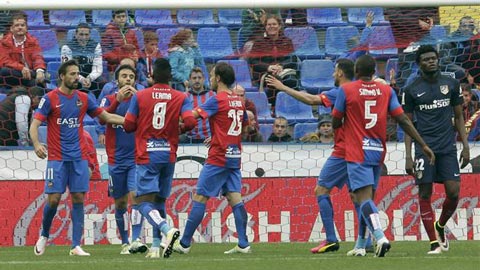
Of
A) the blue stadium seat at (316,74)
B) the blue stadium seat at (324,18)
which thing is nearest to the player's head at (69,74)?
the blue stadium seat at (316,74)

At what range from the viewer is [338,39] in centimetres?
1673

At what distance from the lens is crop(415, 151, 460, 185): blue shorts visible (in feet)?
39.3

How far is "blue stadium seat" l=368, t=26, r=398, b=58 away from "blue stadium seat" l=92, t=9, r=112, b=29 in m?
3.63

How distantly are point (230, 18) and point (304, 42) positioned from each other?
144cm

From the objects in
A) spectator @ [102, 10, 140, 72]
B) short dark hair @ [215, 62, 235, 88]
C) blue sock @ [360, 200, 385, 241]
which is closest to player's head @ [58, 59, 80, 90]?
short dark hair @ [215, 62, 235, 88]

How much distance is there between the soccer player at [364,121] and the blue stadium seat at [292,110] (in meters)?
5.18

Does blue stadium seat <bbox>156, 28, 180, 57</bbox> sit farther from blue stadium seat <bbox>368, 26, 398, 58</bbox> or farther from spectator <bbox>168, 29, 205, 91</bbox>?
blue stadium seat <bbox>368, 26, 398, 58</bbox>

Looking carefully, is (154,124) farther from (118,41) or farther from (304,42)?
(304,42)

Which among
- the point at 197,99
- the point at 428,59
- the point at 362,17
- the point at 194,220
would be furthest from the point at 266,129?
the point at 428,59

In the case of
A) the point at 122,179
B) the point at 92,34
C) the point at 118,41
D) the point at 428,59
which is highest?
the point at 92,34

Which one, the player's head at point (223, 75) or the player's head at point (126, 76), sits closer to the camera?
the player's head at point (223, 75)

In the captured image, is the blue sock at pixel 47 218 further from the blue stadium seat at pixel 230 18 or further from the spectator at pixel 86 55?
the blue stadium seat at pixel 230 18

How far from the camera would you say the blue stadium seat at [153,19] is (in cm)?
1623

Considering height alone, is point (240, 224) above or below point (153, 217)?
below
